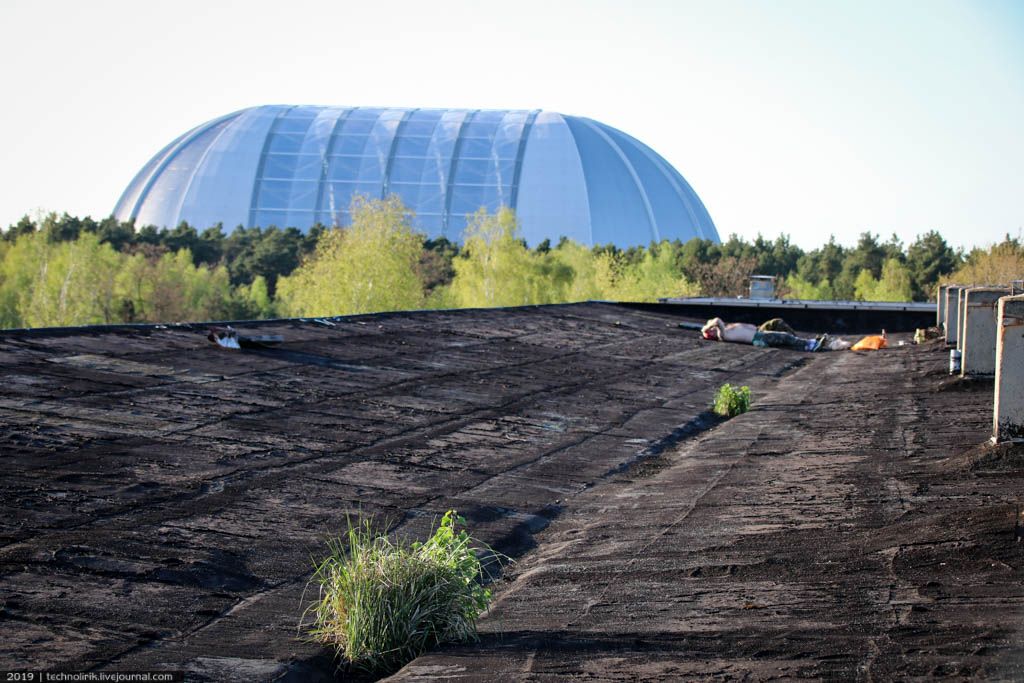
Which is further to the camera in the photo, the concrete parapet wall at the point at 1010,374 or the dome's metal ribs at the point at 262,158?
the dome's metal ribs at the point at 262,158

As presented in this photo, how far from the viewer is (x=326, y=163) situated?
84.4m

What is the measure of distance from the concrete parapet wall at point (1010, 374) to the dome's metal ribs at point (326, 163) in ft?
230

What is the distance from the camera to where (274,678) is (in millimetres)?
5988

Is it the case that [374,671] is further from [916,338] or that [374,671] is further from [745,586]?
[916,338]

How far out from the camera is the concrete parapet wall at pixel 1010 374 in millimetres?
10117

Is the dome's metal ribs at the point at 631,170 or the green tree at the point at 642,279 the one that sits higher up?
the dome's metal ribs at the point at 631,170

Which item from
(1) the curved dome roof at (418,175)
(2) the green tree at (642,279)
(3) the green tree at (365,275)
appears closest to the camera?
(3) the green tree at (365,275)

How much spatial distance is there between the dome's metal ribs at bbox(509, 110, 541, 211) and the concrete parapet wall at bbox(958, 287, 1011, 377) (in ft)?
209

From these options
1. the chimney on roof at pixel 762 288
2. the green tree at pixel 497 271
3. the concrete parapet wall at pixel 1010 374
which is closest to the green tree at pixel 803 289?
the chimney on roof at pixel 762 288

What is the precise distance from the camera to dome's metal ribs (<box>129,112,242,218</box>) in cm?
8712

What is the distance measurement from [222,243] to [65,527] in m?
59.6

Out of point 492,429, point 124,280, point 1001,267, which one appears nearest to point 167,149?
point 124,280

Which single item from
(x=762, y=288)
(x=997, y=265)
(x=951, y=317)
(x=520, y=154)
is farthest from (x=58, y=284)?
(x=520, y=154)

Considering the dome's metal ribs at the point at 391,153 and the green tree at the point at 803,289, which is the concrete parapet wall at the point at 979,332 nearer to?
the green tree at the point at 803,289
